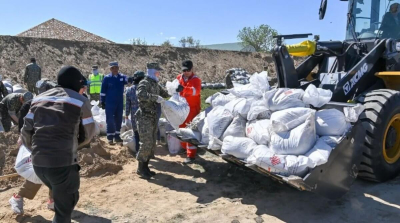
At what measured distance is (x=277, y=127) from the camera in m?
3.95

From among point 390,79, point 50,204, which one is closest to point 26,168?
point 50,204

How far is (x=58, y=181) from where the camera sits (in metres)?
3.04

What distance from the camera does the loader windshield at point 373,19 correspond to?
548 cm

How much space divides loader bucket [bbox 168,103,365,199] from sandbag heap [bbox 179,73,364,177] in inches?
2.8

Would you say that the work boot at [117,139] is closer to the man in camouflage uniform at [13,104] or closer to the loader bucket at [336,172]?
the man in camouflage uniform at [13,104]

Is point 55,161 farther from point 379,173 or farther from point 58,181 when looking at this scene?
point 379,173

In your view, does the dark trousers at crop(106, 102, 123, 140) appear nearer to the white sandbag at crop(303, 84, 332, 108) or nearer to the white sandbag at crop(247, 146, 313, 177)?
the white sandbag at crop(247, 146, 313, 177)

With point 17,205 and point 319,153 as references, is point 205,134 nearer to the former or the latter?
point 319,153

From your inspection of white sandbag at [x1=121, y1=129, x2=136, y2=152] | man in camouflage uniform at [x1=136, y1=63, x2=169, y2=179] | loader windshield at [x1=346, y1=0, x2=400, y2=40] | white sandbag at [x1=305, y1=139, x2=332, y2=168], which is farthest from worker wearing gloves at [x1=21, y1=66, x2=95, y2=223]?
loader windshield at [x1=346, y1=0, x2=400, y2=40]

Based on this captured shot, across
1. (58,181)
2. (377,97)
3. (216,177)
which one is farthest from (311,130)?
(58,181)

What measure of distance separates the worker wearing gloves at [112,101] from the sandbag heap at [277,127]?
2615 millimetres

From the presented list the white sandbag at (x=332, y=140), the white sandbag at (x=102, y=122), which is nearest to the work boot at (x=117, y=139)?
the white sandbag at (x=102, y=122)

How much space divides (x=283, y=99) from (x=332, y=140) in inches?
30.1

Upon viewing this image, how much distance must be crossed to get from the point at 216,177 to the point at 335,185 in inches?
73.9
